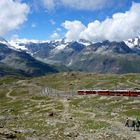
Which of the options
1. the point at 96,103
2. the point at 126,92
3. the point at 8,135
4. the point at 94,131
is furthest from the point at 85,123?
the point at 126,92

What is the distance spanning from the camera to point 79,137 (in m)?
65.7

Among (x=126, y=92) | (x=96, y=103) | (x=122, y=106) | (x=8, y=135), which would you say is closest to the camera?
(x=8, y=135)

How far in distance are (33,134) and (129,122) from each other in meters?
24.9

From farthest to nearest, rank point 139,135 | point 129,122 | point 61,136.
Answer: point 129,122 < point 139,135 < point 61,136

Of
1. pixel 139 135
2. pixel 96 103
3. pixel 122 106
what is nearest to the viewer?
pixel 139 135

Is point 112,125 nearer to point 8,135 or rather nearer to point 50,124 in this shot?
point 50,124

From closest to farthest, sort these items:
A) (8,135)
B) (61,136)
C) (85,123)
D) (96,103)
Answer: (8,135)
(61,136)
(85,123)
(96,103)

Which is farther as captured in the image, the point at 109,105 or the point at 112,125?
the point at 109,105

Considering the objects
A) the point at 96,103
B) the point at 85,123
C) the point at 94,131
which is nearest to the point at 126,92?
the point at 96,103

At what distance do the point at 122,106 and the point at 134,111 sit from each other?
1748 cm

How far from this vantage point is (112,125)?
82688 millimetres

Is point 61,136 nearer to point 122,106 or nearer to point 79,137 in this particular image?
point 79,137

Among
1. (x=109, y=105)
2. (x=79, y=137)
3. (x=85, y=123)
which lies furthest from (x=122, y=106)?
(x=79, y=137)

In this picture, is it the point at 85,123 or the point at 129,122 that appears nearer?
the point at 129,122
